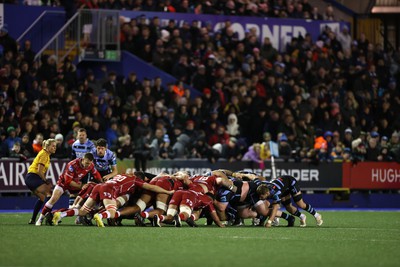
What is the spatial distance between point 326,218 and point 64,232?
841 centimetres

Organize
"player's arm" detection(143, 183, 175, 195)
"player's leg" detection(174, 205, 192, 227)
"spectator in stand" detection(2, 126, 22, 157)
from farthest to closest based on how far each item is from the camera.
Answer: "spectator in stand" detection(2, 126, 22, 157), "player's arm" detection(143, 183, 175, 195), "player's leg" detection(174, 205, 192, 227)

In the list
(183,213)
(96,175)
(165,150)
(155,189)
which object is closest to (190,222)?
(183,213)

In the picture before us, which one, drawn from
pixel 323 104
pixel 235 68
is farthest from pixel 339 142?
pixel 235 68

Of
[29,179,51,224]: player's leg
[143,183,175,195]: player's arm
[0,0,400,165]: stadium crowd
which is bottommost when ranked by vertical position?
[29,179,51,224]: player's leg

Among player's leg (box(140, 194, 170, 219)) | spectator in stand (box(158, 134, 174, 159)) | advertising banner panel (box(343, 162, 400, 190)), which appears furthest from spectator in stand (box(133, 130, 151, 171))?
player's leg (box(140, 194, 170, 219))

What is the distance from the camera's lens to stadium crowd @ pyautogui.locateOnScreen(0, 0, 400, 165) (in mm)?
27625

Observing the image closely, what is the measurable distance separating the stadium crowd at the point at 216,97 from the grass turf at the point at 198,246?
712cm

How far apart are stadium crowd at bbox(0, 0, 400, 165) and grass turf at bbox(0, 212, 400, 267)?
280 inches

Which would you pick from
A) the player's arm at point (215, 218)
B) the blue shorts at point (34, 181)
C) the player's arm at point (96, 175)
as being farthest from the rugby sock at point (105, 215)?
the blue shorts at point (34, 181)

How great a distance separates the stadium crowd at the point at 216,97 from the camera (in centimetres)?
2762

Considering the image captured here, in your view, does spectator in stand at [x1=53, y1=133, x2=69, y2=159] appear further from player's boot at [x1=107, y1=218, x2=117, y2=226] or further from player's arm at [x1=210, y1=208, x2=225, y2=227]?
player's arm at [x1=210, y1=208, x2=225, y2=227]

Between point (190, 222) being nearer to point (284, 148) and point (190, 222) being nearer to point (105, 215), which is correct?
point (105, 215)

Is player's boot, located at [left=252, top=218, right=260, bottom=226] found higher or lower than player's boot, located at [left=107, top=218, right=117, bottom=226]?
lower

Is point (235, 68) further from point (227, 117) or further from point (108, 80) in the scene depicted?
point (108, 80)
